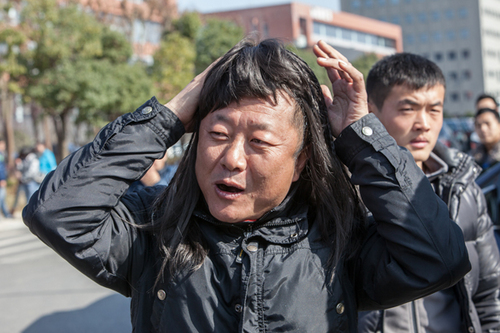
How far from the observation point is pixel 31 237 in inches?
419

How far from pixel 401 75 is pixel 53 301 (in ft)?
16.4

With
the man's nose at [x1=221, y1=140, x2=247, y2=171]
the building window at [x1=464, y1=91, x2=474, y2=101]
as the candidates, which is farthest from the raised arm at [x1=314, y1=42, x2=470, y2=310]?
the building window at [x1=464, y1=91, x2=474, y2=101]

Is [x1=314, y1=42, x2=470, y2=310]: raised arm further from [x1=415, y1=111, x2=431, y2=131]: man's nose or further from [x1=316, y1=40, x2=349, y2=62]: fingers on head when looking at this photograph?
[x1=415, y1=111, x2=431, y2=131]: man's nose

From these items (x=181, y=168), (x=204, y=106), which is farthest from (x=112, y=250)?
(x=204, y=106)

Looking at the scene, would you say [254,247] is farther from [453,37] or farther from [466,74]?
[453,37]

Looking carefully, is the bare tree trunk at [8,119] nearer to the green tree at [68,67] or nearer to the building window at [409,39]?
the green tree at [68,67]

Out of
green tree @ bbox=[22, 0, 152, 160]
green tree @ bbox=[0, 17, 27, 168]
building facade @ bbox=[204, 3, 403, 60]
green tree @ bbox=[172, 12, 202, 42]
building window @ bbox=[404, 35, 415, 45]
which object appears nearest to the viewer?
green tree @ bbox=[0, 17, 27, 168]

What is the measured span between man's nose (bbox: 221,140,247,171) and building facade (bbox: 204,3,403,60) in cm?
4576

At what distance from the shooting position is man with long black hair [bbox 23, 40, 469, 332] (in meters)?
1.65

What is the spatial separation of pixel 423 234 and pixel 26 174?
11.9 m

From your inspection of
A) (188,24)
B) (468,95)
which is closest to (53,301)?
(188,24)

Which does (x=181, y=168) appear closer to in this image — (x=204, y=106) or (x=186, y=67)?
(x=204, y=106)

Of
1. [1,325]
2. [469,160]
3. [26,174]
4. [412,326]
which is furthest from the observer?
[26,174]

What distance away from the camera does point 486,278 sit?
2.39 metres
